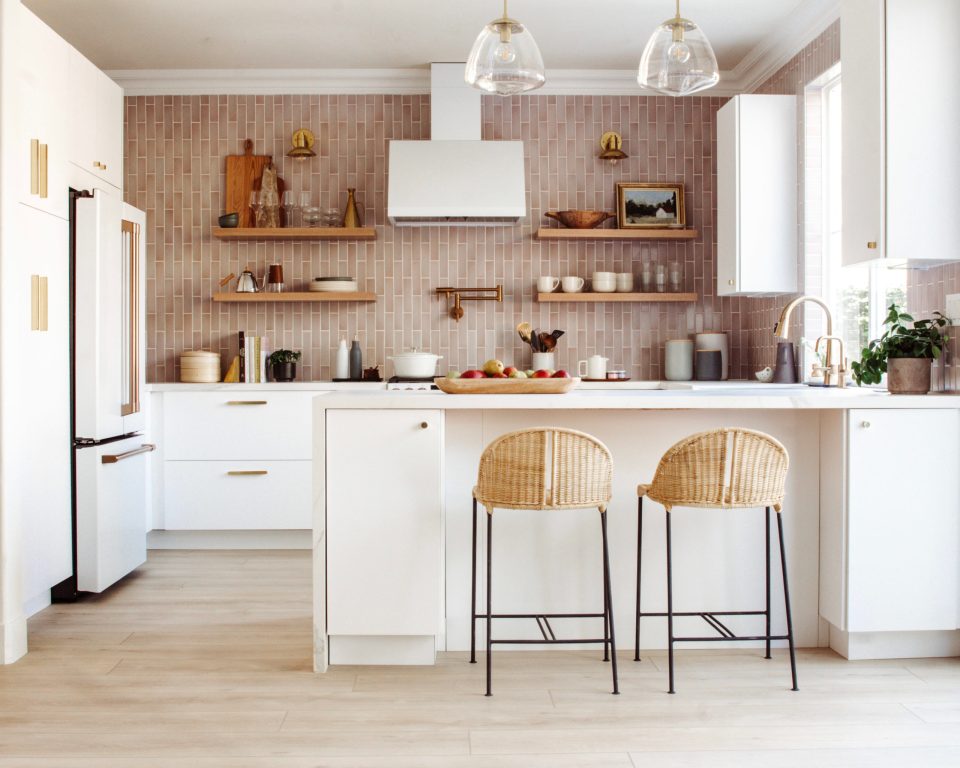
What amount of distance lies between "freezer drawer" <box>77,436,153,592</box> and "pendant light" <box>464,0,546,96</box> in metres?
2.26

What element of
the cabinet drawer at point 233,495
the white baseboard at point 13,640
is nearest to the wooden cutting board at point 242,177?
the cabinet drawer at point 233,495

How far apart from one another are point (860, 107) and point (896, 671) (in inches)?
77.6

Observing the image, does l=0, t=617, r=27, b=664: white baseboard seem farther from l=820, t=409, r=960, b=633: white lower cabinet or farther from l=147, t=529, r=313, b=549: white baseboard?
l=820, t=409, r=960, b=633: white lower cabinet

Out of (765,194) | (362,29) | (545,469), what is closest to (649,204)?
(765,194)

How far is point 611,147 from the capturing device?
502 centimetres

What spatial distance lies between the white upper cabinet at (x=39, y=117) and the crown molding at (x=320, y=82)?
5.68ft

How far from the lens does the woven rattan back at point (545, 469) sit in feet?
7.74

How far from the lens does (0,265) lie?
8.96ft

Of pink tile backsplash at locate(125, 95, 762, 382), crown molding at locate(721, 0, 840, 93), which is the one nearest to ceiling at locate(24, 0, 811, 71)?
crown molding at locate(721, 0, 840, 93)

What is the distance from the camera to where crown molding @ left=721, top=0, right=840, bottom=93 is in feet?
12.8

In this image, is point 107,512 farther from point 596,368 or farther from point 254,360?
point 596,368

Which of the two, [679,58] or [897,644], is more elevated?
[679,58]

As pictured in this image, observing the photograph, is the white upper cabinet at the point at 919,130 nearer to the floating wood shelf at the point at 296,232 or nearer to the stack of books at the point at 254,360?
the floating wood shelf at the point at 296,232

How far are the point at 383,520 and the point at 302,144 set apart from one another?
3.07 meters
